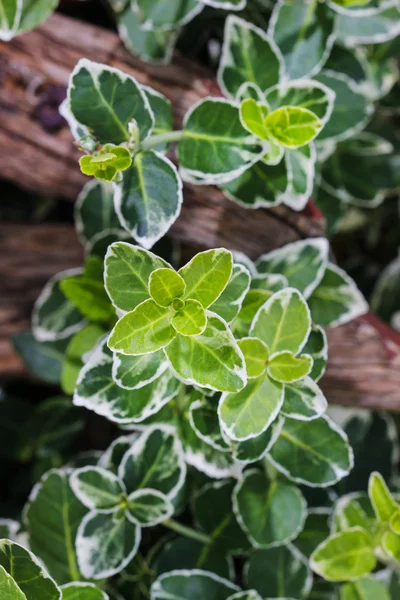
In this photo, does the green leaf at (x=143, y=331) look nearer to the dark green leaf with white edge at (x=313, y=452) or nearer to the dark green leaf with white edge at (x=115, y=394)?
the dark green leaf with white edge at (x=115, y=394)

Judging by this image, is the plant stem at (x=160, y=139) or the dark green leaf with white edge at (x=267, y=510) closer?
the plant stem at (x=160, y=139)

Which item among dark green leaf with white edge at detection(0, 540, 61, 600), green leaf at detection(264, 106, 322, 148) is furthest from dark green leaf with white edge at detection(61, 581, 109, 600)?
green leaf at detection(264, 106, 322, 148)

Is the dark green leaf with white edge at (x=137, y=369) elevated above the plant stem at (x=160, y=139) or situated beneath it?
situated beneath

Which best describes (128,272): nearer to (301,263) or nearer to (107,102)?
(107,102)

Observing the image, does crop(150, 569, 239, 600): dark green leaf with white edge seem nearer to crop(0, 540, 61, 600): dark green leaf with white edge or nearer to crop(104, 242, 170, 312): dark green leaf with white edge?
crop(0, 540, 61, 600): dark green leaf with white edge

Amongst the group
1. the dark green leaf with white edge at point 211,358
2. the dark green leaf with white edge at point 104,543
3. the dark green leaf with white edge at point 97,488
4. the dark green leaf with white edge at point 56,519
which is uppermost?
the dark green leaf with white edge at point 211,358

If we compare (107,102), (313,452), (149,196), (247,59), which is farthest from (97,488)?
(247,59)

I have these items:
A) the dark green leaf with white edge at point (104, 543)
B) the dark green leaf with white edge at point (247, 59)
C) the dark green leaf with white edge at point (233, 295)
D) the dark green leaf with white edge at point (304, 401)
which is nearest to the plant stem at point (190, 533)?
the dark green leaf with white edge at point (104, 543)
